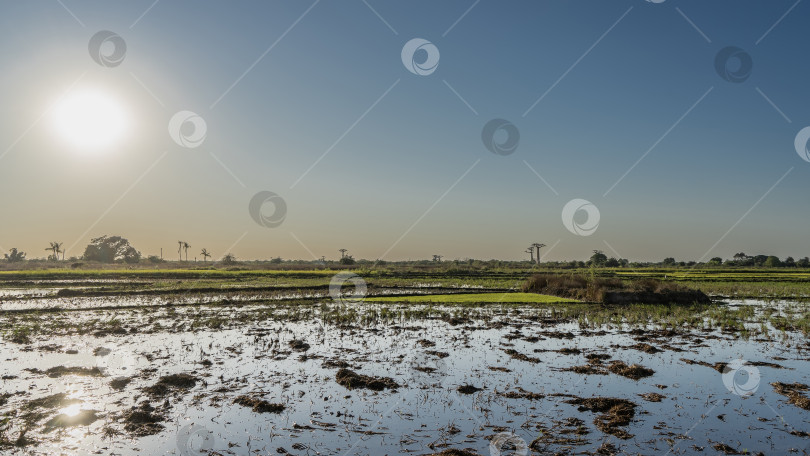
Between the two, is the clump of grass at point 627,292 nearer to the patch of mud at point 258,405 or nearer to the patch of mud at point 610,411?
the patch of mud at point 610,411

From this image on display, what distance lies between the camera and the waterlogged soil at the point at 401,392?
7488 mm

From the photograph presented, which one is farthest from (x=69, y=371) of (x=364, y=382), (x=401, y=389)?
(x=401, y=389)

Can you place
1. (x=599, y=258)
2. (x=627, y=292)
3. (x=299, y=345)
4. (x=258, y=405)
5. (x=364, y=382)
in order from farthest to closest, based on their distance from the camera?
1. (x=599, y=258)
2. (x=627, y=292)
3. (x=299, y=345)
4. (x=364, y=382)
5. (x=258, y=405)

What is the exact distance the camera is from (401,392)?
10133 mm

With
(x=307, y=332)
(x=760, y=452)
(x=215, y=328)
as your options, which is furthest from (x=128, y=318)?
(x=760, y=452)

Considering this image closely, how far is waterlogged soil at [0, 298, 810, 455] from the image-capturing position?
749 cm

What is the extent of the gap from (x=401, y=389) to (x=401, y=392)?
211 mm

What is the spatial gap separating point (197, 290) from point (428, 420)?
33514 mm

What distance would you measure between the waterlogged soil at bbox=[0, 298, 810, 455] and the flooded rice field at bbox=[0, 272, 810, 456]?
0.05m

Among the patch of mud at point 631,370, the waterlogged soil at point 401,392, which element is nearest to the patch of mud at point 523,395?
the waterlogged soil at point 401,392

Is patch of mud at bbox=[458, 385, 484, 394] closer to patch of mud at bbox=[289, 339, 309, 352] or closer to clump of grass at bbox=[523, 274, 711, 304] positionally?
patch of mud at bbox=[289, 339, 309, 352]

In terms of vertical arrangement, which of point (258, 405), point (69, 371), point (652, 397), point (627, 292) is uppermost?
point (627, 292)

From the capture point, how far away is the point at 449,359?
13.3 metres

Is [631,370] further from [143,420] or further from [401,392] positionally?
[143,420]
